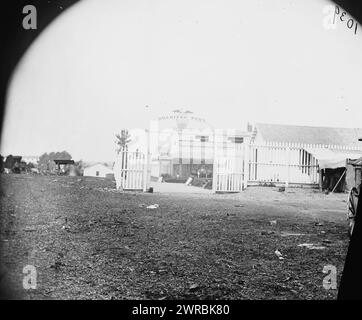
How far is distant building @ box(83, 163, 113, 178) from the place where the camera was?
7.78 feet

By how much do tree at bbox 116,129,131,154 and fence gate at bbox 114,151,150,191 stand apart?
3 cm

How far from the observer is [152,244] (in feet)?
7.55

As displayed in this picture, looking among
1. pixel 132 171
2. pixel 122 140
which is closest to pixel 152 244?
A: pixel 132 171

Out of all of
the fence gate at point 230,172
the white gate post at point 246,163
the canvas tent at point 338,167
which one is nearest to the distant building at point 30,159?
the fence gate at point 230,172

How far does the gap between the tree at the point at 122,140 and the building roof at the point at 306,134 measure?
942mm

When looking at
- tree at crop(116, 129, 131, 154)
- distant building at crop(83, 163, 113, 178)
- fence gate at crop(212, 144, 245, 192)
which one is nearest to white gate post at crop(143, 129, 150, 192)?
tree at crop(116, 129, 131, 154)

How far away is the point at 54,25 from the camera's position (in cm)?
221

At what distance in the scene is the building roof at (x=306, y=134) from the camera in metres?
2.44

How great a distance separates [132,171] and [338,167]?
1.54 metres

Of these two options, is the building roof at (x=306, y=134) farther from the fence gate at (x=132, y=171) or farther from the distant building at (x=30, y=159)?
the distant building at (x=30, y=159)

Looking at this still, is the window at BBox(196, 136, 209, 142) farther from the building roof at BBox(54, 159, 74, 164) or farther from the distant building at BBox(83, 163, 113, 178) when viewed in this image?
the building roof at BBox(54, 159, 74, 164)

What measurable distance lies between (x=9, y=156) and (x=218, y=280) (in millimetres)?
1630
